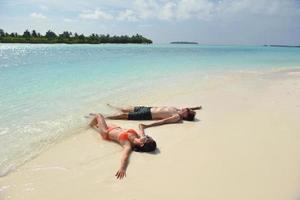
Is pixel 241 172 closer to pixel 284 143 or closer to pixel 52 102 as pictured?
pixel 284 143

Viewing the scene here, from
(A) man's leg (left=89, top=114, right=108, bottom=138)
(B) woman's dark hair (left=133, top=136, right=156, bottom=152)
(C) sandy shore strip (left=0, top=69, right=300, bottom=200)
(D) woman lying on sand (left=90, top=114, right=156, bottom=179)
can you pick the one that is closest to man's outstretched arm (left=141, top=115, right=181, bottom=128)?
(C) sandy shore strip (left=0, top=69, right=300, bottom=200)

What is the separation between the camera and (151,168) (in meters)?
4.98

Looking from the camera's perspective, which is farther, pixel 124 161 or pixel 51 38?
pixel 51 38

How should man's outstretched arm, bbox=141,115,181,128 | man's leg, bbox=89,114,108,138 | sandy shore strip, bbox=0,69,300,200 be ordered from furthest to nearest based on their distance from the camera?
man's outstretched arm, bbox=141,115,181,128, man's leg, bbox=89,114,108,138, sandy shore strip, bbox=0,69,300,200

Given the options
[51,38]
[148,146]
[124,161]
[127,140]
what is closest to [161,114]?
[127,140]

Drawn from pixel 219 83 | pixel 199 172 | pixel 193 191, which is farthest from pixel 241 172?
pixel 219 83

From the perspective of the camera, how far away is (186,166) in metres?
5.00

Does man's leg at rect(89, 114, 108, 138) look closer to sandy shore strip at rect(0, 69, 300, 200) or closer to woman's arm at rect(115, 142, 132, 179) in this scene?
sandy shore strip at rect(0, 69, 300, 200)

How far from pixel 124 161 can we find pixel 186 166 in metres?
0.94

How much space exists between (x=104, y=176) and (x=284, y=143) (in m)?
3.34

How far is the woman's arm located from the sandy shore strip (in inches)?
3.6

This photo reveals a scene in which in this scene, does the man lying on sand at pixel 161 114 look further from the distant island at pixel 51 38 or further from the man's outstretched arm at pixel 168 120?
the distant island at pixel 51 38

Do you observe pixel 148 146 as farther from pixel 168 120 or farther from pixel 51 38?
pixel 51 38

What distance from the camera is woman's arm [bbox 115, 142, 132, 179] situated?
4.70m
